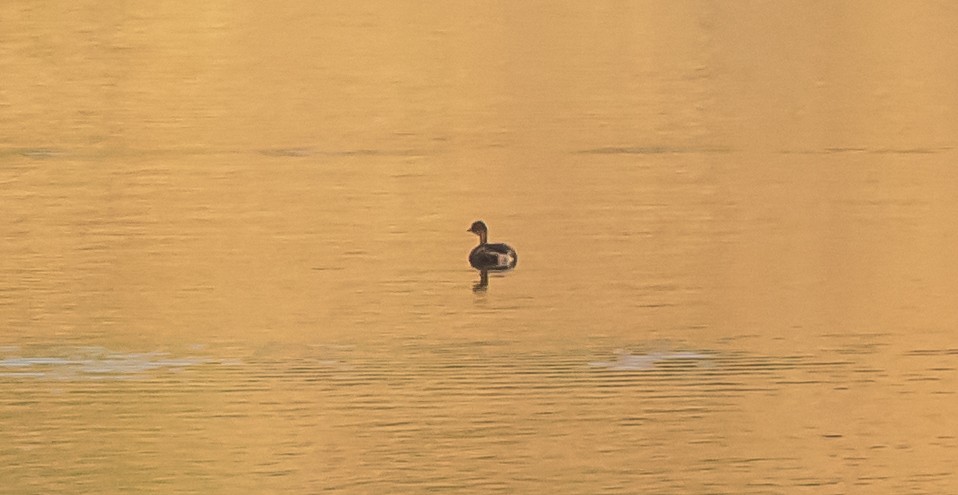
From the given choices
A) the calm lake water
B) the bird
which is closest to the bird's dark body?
the bird

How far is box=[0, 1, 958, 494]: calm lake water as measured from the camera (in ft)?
37.8

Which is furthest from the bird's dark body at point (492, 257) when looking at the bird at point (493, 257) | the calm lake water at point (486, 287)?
the calm lake water at point (486, 287)

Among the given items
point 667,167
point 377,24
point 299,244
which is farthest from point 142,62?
point 299,244

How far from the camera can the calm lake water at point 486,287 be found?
37.8 ft

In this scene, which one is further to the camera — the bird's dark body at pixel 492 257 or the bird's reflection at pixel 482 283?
the bird's dark body at pixel 492 257

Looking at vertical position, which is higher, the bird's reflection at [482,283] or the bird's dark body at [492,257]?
the bird's dark body at [492,257]

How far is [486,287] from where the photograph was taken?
53.7ft

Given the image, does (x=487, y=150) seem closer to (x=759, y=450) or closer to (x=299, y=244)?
(x=299, y=244)

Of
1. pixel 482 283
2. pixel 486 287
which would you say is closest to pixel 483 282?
pixel 482 283

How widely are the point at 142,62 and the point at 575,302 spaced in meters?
25.1

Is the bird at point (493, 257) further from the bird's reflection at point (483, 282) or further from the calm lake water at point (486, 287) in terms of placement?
the calm lake water at point (486, 287)

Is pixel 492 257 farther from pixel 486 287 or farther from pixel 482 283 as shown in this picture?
pixel 486 287

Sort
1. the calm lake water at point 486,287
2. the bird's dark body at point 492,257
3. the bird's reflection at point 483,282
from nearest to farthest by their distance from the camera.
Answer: the calm lake water at point 486,287 < the bird's reflection at point 483,282 < the bird's dark body at point 492,257

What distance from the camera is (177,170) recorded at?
23.9m
